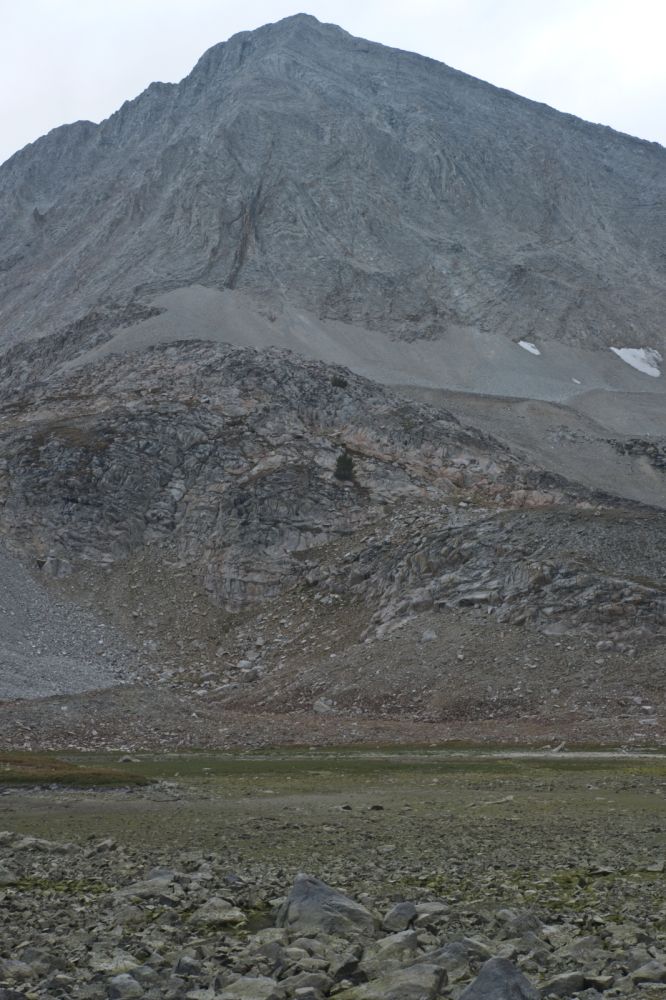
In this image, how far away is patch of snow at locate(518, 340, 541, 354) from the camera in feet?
463

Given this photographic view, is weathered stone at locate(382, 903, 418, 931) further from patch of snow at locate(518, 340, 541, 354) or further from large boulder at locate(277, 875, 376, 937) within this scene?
patch of snow at locate(518, 340, 541, 354)

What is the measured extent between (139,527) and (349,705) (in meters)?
34.1

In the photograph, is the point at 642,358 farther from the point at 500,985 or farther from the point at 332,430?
the point at 500,985

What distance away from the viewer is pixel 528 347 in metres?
142

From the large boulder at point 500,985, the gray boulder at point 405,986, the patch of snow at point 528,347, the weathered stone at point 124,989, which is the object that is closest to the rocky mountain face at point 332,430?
the patch of snow at point 528,347

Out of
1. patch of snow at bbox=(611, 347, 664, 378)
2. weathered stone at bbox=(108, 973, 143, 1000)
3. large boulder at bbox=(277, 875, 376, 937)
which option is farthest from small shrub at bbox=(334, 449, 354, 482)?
weathered stone at bbox=(108, 973, 143, 1000)

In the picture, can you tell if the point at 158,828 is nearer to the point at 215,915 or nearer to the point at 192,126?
the point at 215,915

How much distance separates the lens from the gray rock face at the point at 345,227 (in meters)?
142

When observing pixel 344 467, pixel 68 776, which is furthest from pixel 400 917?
pixel 344 467

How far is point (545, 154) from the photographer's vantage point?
637 feet

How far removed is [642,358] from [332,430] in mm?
67822

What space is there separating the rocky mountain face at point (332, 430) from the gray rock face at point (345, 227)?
574mm

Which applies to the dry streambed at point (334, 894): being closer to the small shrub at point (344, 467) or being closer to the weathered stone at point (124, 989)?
the weathered stone at point (124, 989)

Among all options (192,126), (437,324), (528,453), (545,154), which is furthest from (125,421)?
(545,154)
